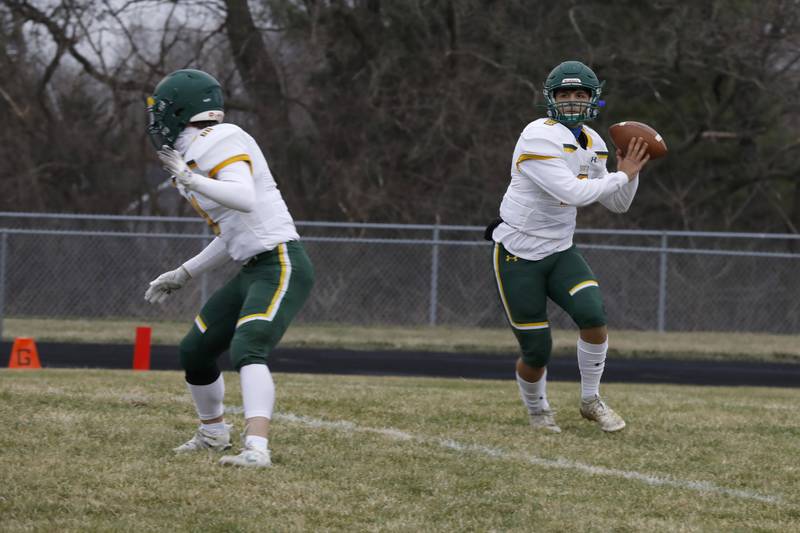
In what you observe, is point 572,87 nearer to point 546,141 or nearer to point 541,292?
point 546,141

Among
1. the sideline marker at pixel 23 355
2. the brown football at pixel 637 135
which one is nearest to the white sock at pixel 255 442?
the brown football at pixel 637 135

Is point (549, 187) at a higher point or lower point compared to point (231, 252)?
higher

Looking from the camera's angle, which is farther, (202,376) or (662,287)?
(662,287)

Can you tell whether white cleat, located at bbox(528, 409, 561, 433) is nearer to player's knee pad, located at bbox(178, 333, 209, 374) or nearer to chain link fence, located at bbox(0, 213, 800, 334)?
player's knee pad, located at bbox(178, 333, 209, 374)

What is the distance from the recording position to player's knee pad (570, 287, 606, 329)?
261 inches

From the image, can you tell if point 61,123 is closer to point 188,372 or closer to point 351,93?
point 351,93

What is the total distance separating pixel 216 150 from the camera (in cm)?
529

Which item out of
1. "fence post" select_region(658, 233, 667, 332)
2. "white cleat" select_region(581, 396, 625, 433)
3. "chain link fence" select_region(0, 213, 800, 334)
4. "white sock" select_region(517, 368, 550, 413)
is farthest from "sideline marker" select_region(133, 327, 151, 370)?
"fence post" select_region(658, 233, 667, 332)

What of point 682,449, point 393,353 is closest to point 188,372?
point 682,449

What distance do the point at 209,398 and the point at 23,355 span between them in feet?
20.6

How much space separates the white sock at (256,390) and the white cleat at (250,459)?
157mm

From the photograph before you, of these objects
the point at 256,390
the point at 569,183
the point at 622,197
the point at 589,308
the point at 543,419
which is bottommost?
the point at 543,419

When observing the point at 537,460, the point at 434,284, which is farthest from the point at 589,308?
the point at 434,284

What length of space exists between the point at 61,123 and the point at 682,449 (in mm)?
16583
